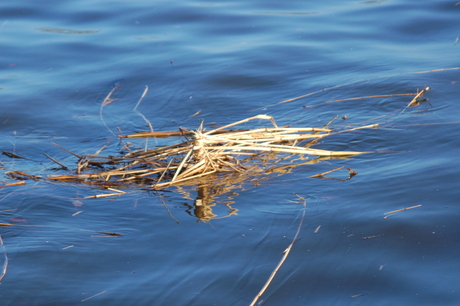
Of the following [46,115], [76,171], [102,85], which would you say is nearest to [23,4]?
[102,85]

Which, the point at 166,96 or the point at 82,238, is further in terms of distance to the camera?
the point at 166,96

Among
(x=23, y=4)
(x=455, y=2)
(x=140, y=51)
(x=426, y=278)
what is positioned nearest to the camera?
(x=426, y=278)

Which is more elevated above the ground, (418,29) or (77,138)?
(418,29)

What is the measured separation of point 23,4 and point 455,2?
210 inches

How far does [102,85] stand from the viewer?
4281mm

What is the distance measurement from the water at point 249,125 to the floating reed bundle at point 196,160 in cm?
12

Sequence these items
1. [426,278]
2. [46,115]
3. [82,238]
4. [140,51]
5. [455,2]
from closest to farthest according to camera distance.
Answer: [426,278], [82,238], [46,115], [140,51], [455,2]

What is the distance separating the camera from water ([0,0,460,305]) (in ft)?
6.26

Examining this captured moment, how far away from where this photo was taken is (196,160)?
2.65 meters

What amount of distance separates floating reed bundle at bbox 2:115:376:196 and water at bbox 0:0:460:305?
0.12 m

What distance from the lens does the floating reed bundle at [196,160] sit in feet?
8.54

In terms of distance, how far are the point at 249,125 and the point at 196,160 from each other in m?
0.80

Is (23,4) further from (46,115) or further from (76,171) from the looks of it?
(76,171)

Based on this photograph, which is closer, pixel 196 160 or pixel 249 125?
pixel 196 160
